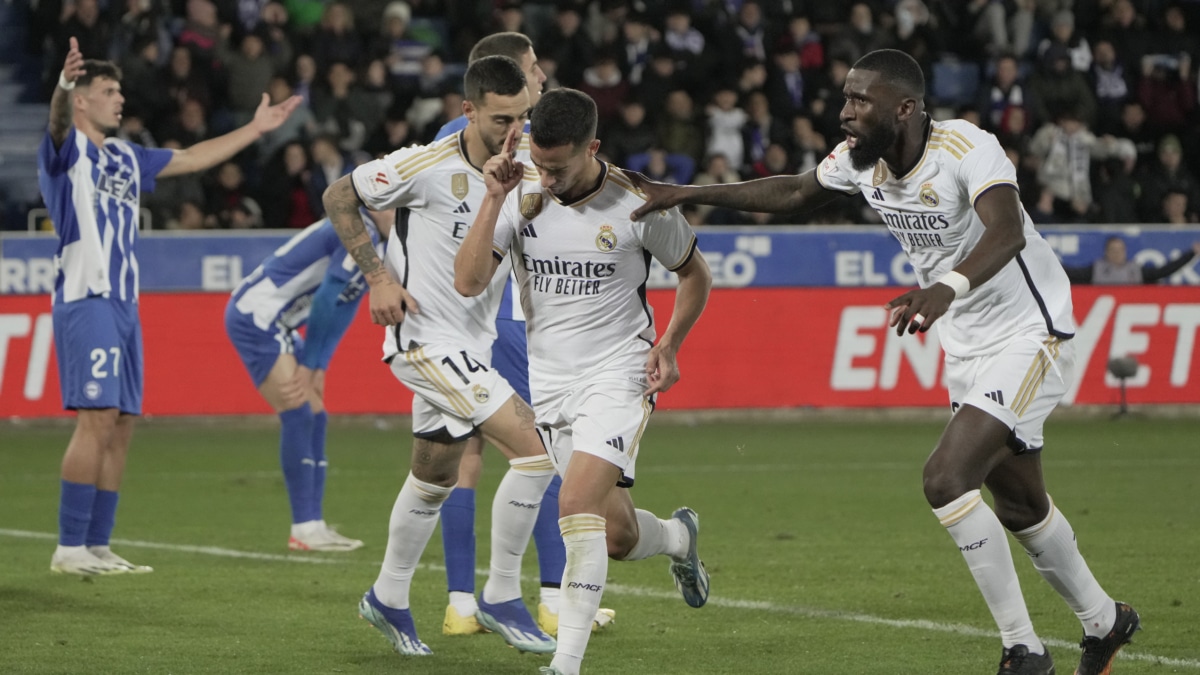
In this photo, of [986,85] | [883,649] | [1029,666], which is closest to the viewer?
[1029,666]

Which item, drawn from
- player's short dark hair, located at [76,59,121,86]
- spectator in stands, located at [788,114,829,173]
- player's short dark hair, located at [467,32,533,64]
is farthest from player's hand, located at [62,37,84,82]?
spectator in stands, located at [788,114,829,173]

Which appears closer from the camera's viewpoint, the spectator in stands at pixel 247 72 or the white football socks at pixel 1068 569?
the white football socks at pixel 1068 569

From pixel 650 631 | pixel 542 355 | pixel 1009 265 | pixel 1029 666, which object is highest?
pixel 1009 265

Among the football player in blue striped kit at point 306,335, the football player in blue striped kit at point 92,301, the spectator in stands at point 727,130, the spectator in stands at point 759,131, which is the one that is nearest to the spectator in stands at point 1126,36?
the spectator in stands at point 759,131

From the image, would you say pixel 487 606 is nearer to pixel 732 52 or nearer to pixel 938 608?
pixel 938 608

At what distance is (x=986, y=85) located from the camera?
21.2 metres

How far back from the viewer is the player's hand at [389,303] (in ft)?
21.3

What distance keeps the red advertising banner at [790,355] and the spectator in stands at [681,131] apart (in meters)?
4.17

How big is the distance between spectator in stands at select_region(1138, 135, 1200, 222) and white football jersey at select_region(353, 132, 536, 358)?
1466 centimetres

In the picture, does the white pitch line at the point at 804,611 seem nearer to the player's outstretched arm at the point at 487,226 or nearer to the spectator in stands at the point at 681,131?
the player's outstretched arm at the point at 487,226

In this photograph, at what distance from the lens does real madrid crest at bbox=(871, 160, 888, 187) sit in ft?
19.7

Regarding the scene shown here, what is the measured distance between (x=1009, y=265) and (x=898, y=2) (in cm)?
1687

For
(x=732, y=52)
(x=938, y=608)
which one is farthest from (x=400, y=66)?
(x=938, y=608)

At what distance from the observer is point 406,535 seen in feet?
21.6
